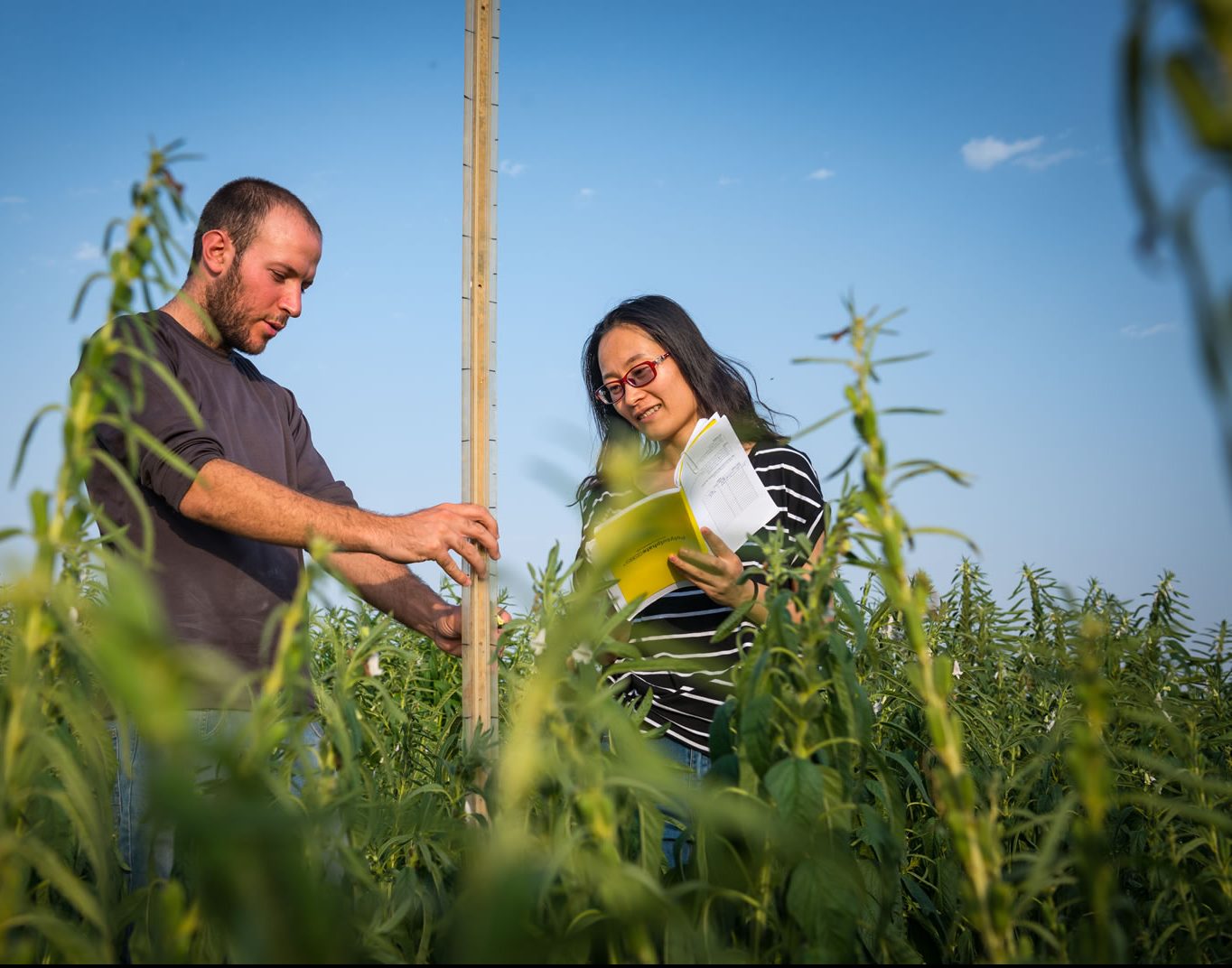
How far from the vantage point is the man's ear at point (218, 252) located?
3188 millimetres

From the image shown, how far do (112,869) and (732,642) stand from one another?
1.77 m

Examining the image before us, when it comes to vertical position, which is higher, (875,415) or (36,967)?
(875,415)

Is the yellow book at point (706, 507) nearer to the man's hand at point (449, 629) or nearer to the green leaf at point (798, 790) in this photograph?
the man's hand at point (449, 629)

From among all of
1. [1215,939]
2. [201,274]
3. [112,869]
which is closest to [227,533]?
[201,274]

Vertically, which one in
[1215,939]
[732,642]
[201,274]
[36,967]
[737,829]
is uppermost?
[201,274]

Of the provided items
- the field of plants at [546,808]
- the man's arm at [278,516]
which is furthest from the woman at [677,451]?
the field of plants at [546,808]

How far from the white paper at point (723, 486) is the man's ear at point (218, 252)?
5.55 ft

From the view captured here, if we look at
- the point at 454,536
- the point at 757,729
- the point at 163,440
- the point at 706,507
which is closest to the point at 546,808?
the point at 757,729

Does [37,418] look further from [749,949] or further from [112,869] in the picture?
[749,949]

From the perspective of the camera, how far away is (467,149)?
224cm

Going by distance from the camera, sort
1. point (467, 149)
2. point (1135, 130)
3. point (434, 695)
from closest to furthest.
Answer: point (1135, 130) → point (467, 149) → point (434, 695)

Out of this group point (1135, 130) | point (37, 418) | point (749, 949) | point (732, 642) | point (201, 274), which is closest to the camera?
point (1135, 130)

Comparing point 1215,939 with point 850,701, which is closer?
point 850,701

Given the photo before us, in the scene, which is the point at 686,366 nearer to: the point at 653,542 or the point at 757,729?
the point at 653,542
